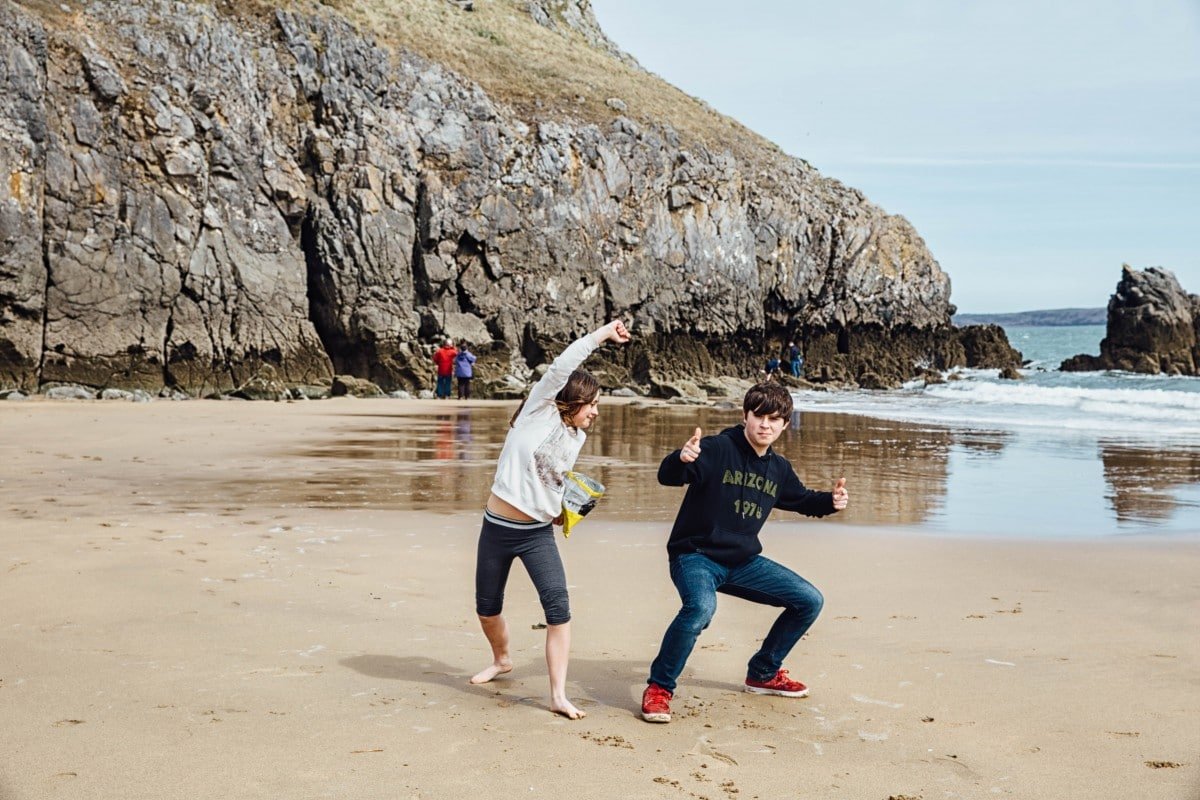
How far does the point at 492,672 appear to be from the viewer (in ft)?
15.7

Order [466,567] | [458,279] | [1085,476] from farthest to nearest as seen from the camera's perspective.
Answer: [458,279], [1085,476], [466,567]

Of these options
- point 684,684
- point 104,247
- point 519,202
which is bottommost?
point 684,684

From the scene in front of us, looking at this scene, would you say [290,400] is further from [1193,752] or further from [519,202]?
[1193,752]

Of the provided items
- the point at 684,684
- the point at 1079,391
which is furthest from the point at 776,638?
the point at 1079,391

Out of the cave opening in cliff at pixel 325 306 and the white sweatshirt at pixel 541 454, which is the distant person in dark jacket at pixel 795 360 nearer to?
the cave opening in cliff at pixel 325 306

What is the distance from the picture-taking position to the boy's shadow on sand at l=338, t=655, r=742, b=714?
15.3 ft

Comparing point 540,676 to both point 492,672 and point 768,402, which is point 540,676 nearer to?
point 492,672

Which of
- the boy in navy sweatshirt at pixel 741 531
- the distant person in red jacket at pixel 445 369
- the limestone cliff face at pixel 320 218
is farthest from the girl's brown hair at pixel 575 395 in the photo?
the limestone cliff face at pixel 320 218

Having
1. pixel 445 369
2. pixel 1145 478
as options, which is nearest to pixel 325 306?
pixel 445 369

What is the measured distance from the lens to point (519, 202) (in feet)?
121

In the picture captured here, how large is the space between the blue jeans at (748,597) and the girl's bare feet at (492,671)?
28.9 inches

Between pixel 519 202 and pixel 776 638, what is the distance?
109 feet

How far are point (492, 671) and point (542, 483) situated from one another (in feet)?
2.93

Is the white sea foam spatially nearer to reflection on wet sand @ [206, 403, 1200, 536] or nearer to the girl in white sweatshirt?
reflection on wet sand @ [206, 403, 1200, 536]
